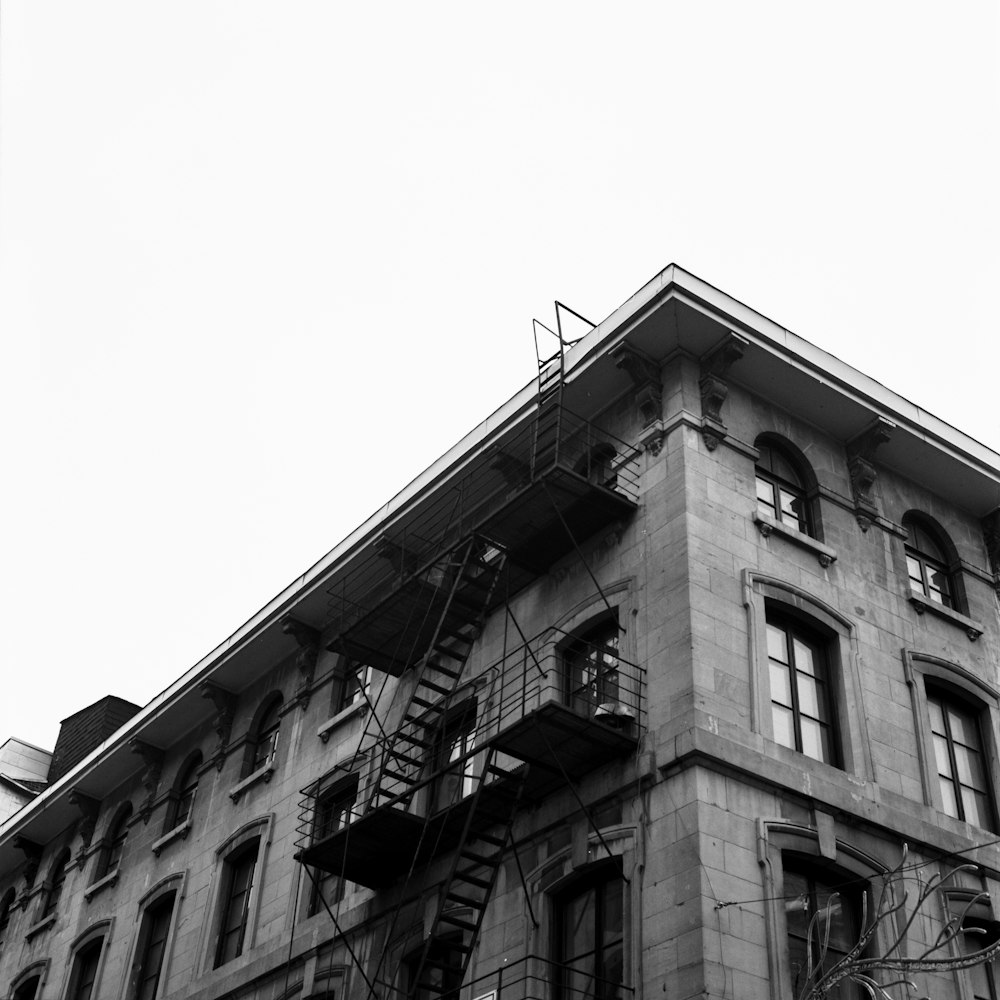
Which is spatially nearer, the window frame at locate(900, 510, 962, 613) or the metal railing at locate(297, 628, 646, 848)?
the metal railing at locate(297, 628, 646, 848)

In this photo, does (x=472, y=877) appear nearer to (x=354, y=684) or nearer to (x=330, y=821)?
(x=330, y=821)

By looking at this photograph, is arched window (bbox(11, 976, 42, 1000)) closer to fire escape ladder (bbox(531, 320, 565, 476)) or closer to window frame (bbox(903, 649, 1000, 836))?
fire escape ladder (bbox(531, 320, 565, 476))

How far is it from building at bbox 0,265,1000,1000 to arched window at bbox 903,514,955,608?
6 centimetres

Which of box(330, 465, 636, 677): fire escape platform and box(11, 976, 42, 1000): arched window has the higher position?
box(330, 465, 636, 677): fire escape platform

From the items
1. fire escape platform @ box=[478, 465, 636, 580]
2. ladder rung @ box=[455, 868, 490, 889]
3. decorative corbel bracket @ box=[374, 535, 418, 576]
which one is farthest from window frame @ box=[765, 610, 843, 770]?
decorative corbel bracket @ box=[374, 535, 418, 576]

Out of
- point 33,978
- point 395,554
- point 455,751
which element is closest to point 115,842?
point 33,978

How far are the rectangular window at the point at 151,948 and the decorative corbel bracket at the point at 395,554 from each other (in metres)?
8.76

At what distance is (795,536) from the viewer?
21719 mm

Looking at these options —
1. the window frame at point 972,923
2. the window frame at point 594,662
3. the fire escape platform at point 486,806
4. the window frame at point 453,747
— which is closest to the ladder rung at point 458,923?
the fire escape platform at point 486,806

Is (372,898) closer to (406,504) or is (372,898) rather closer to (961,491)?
(406,504)

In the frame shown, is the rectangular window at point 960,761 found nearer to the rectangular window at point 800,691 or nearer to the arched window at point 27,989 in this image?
the rectangular window at point 800,691

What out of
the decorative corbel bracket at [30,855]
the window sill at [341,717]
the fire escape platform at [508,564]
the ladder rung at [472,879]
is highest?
the decorative corbel bracket at [30,855]

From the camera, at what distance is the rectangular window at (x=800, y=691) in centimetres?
1997

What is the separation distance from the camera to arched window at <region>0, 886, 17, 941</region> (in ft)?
120
